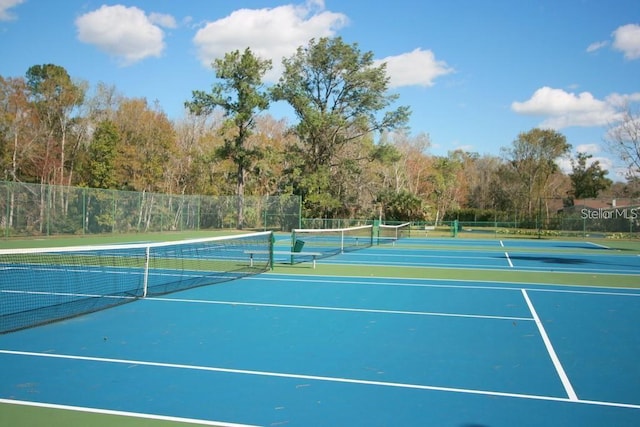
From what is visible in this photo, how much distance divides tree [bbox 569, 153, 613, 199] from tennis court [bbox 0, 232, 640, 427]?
8770 cm

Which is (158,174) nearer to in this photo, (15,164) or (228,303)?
(15,164)

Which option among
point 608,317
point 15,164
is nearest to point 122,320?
point 608,317

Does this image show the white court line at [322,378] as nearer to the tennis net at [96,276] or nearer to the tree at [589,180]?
the tennis net at [96,276]

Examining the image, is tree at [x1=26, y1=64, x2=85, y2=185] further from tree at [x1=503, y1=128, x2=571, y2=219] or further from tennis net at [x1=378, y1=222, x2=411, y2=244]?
tree at [x1=503, y1=128, x2=571, y2=219]

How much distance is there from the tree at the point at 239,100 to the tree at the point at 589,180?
6525 cm

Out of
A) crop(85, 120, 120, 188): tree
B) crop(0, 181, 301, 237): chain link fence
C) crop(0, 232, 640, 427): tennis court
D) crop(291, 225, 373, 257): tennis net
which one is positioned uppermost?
crop(85, 120, 120, 188): tree

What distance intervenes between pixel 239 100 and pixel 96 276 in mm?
35876

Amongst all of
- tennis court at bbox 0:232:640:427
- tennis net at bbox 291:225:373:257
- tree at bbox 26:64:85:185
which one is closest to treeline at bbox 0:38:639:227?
tree at bbox 26:64:85:185

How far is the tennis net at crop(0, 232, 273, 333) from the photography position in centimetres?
988

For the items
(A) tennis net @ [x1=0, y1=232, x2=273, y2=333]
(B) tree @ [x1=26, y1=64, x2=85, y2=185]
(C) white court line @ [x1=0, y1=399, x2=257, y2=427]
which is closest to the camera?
(C) white court line @ [x1=0, y1=399, x2=257, y2=427]

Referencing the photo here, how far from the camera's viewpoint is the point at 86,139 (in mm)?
50594

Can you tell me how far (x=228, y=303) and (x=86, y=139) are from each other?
44.9 m

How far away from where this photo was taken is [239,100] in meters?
48.7

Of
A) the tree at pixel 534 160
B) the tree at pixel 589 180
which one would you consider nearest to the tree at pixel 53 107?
the tree at pixel 534 160
